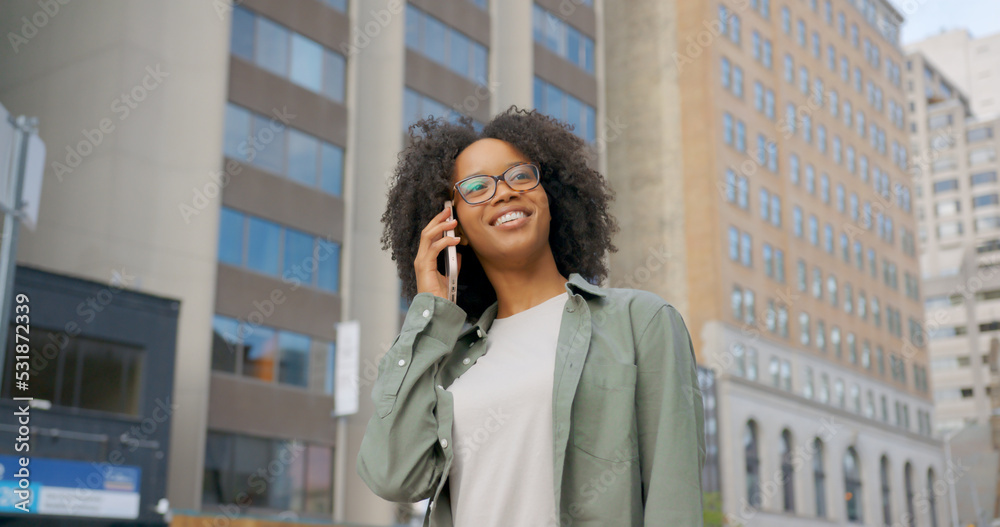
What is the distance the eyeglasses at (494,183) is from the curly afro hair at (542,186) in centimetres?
14

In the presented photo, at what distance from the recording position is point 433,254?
3287 mm

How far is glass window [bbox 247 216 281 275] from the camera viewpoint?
30.0 m

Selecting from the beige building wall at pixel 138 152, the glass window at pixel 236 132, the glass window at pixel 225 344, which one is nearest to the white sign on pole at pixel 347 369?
the glass window at pixel 225 344

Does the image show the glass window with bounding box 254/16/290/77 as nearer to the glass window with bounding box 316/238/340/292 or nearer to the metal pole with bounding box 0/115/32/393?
the glass window with bounding box 316/238/340/292

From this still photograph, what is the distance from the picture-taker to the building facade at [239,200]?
1064 inches

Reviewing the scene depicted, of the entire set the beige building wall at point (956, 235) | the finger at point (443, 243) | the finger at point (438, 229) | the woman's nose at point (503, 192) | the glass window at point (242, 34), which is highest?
the beige building wall at point (956, 235)

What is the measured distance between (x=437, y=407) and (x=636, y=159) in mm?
56794

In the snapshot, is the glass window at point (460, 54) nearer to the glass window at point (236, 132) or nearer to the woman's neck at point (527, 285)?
the glass window at point (236, 132)

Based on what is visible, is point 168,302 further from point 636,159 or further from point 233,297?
point 636,159

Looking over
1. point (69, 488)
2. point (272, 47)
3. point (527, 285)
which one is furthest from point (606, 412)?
point (272, 47)

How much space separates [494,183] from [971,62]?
158484 millimetres

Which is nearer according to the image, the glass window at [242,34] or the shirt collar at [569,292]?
the shirt collar at [569,292]

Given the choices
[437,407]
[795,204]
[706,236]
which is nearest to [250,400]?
[437,407]

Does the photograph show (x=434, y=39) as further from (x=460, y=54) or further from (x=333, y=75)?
(x=333, y=75)
